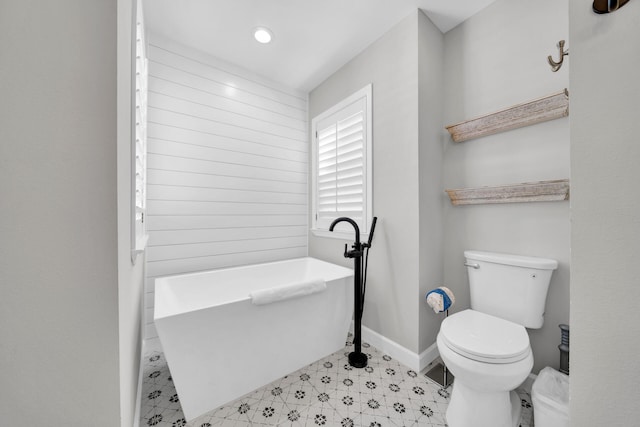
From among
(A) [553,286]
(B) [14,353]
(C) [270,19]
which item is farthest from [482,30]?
(B) [14,353]

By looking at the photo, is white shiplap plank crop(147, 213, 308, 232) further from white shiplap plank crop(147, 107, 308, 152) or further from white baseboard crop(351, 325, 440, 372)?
white baseboard crop(351, 325, 440, 372)

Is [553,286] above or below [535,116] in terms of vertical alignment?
below

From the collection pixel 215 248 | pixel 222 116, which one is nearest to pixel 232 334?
pixel 215 248

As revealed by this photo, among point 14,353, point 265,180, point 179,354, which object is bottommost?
point 179,354

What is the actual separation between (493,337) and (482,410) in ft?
1.17

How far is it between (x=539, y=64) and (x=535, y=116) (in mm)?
349

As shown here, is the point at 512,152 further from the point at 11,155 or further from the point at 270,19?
the point at 11,155

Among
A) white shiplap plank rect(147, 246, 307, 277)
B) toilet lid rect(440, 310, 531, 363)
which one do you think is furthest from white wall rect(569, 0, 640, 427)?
white shiplap plank rect(147, 246, 307, 277)

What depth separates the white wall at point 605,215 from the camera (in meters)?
0.63

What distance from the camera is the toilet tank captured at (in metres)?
1.37

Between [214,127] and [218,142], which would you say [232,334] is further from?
[214,127]

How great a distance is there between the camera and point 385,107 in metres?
1.93

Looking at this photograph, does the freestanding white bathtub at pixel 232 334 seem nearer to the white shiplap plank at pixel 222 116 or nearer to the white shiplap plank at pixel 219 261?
the white shiplap plank at pixel 219 261

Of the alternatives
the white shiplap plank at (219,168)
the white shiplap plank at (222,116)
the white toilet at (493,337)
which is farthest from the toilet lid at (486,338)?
the white shiplap plank at (222,116)
